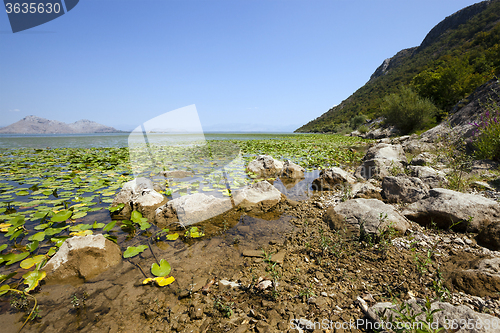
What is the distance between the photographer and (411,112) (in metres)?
19.4

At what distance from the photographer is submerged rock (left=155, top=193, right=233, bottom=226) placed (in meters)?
3.51

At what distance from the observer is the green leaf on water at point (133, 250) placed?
102 inches

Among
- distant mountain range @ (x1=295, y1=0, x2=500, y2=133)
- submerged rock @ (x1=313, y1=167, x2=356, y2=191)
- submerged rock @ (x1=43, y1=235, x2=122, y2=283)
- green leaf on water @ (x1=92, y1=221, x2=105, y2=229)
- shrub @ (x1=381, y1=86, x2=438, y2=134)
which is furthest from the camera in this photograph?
distant mountain range @ (x1=295, y1=0, x2=500, y2=133)

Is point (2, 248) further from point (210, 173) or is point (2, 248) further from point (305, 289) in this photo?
point (210, 173)

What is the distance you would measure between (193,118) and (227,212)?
2.06m

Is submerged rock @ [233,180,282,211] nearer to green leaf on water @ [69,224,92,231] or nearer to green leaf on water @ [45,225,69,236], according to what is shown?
green leaf on water @ [69,224,92,231]

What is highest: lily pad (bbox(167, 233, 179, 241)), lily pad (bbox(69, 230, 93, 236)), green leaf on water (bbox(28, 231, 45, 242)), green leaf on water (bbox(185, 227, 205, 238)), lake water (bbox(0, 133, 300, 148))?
lake water (bbox(0, 133, 300, 148))

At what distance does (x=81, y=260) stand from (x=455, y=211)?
16.9 feet

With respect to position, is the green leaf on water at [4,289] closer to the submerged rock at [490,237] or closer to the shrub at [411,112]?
the submerged rock at [490,237]

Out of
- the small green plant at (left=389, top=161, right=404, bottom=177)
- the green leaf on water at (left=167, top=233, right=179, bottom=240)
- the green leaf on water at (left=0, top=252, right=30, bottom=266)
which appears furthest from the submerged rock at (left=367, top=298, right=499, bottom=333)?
the small green plant at (left=389, top=161, right=404, bottom=177)

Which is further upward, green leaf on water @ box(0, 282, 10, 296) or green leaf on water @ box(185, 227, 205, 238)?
green leaf on water @ box(0, 282, 10, 296)

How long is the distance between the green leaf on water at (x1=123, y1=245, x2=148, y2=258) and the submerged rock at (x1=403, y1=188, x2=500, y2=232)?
424 cm

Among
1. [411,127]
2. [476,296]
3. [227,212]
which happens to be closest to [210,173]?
[227,212]

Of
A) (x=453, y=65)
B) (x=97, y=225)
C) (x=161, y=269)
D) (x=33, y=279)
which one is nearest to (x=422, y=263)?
(x=161, y=269)
